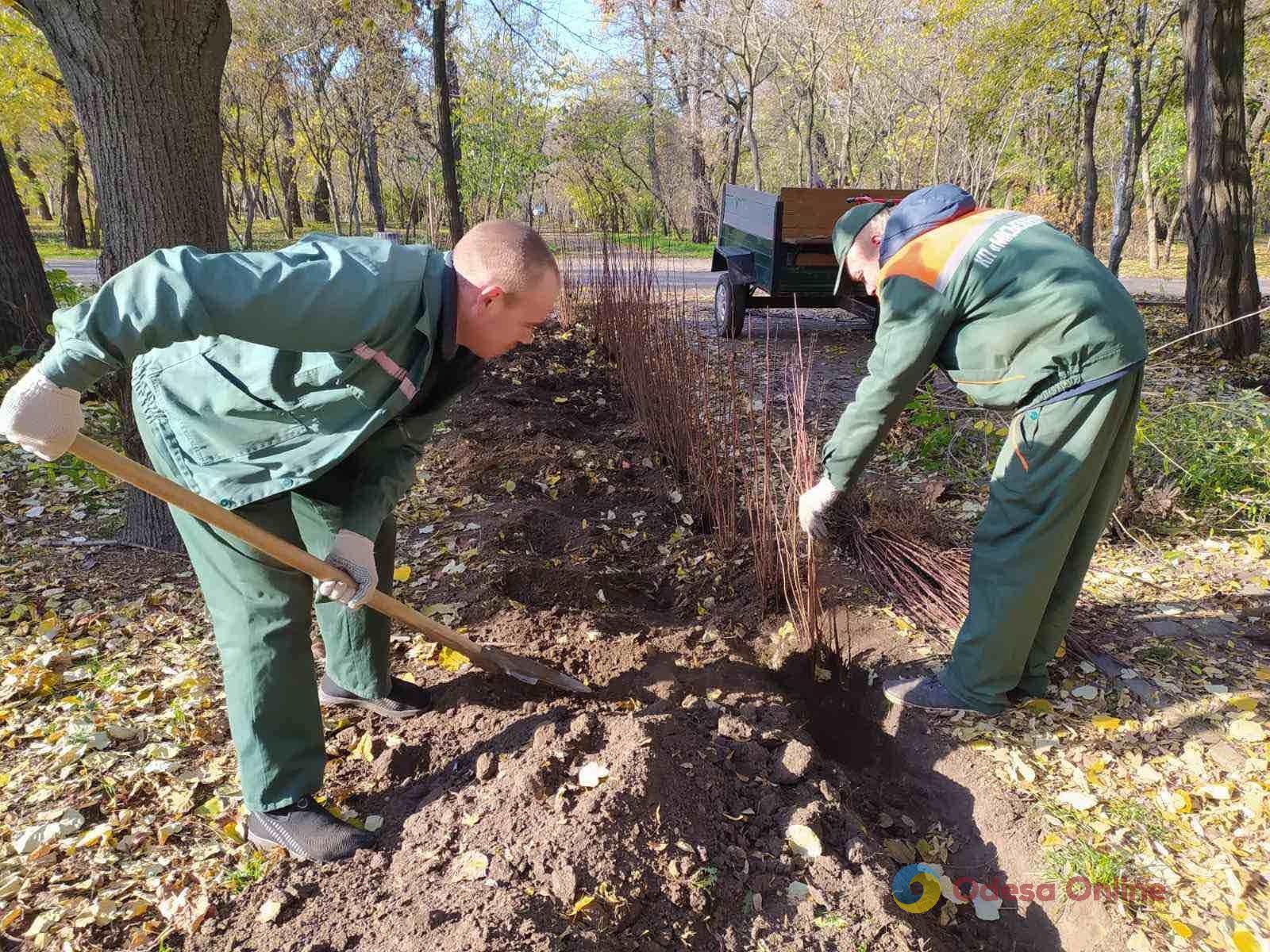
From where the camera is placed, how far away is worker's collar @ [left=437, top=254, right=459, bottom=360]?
1.57 metres

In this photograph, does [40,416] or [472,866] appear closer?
[40,416]

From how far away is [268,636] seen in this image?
5.71 ft

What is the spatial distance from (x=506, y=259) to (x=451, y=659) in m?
1.54

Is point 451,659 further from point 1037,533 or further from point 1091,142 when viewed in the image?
point 1091,142

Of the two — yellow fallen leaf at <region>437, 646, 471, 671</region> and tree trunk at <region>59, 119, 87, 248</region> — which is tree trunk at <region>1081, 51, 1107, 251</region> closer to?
yellow fallen leaf at <region>437, 646, 471, 671</region>

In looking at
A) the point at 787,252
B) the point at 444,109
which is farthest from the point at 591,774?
the point at 444,109

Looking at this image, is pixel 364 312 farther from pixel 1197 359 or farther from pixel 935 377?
pixel 1197 359

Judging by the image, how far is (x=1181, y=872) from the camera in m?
1.85

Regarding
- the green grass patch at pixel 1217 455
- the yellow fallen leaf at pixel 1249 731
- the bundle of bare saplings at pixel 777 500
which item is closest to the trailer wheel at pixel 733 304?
the bundle of bare saplings at pixel 777 500

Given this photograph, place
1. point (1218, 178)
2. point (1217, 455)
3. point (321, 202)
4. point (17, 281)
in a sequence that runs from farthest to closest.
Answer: point (321, 202) → point (1218, 178) → point (17, 281) → point (1217, 455)

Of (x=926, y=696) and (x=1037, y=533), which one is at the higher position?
(x=1037, y=533)

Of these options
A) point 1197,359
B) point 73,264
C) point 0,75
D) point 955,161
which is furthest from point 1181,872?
point 73,264

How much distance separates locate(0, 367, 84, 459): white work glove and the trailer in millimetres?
4982

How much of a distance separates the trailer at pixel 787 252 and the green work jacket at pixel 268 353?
4.56 meters
